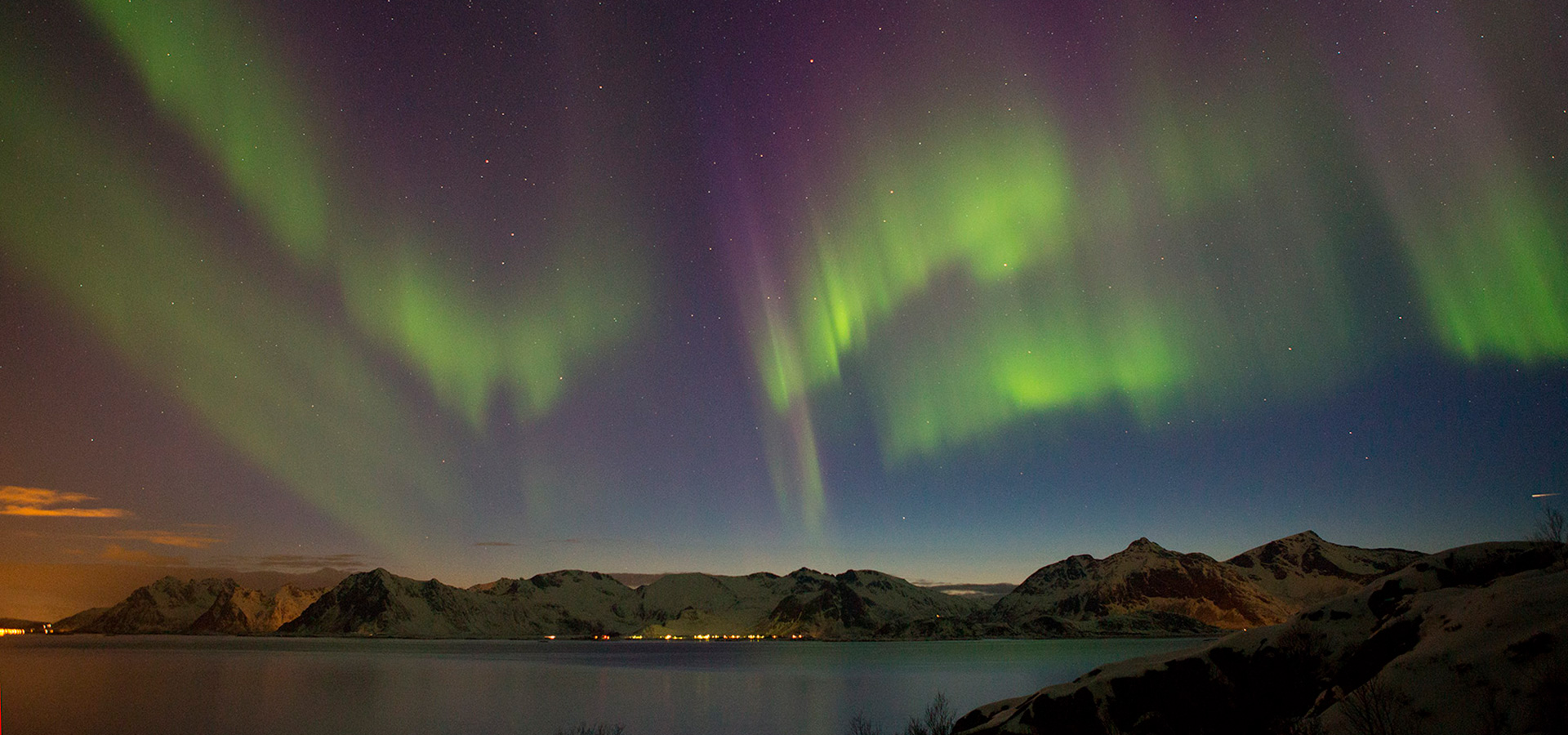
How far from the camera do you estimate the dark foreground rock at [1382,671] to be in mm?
15914

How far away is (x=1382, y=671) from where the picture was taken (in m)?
17.8

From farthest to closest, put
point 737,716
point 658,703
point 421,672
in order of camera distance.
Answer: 1. point 421,672
2. point 658,703
3. point 737,716

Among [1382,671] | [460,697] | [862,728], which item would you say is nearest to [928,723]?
[862,728]

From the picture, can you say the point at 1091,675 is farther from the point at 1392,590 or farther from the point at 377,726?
Answer: the point at 377,726

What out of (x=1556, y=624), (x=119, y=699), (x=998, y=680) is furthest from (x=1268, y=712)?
(x=998, y=680)

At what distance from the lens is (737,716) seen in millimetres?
79750

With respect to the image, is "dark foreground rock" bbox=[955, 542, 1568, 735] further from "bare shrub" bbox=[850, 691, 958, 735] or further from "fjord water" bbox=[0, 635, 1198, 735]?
"fjord water" bbox=[0, 635, 1198, 735]

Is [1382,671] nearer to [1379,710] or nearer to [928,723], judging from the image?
[1379,710]

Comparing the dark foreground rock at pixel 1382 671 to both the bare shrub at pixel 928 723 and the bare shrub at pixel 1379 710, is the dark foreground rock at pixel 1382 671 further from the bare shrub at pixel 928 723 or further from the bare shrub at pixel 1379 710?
the bare shrub at pixel 928 723

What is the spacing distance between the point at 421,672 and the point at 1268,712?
146 metres

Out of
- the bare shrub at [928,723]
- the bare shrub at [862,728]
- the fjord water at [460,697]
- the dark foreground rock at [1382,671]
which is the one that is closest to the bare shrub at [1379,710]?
the dark foreground rock at [1382,671]

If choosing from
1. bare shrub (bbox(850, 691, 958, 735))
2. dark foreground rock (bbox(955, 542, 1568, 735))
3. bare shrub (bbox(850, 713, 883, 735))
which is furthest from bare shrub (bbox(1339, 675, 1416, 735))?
bare shrub (bbox(850, 713, 883, 735))

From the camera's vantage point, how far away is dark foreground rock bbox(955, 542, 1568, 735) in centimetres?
1591

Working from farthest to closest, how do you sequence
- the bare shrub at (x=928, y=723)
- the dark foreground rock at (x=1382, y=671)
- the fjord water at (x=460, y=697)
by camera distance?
1. the fjord water at (x=460, y=697)
2. the bare shrub at (x=928, y=723)
3. the dark foreground rock at (x=1382, y=671)
